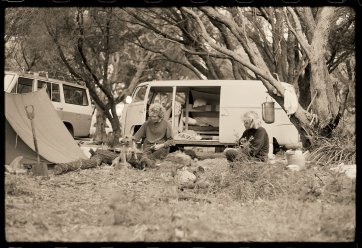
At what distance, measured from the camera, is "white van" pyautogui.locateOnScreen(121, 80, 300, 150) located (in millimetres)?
10820

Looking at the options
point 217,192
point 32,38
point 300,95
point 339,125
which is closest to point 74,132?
point 32,38

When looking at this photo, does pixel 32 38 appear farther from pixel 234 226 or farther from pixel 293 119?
pixel 234 226

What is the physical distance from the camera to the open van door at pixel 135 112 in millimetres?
11102

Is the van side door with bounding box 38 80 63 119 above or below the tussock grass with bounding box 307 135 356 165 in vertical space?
above

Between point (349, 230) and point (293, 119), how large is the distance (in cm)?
439

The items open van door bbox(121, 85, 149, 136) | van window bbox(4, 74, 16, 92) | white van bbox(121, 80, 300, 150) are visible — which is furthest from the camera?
open van door bbox(121, 85, 149, 136)

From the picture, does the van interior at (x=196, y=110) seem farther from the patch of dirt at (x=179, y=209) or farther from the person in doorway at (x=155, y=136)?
the patch of dirt at (x=179, y=209)

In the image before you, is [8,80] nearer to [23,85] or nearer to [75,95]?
[23,85]

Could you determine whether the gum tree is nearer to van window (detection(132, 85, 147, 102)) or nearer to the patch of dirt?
van window (detection(132, 85, 147, 102))

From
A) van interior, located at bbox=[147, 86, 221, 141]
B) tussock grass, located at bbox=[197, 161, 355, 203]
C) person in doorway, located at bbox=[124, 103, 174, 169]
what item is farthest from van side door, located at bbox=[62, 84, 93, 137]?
tussock grass, located at bbox=[197, 161, 355, 203]

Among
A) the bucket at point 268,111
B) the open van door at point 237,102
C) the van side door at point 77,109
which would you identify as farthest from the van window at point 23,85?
the bucket at point 268,111

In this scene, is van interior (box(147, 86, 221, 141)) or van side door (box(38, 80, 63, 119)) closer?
van interior (box(147, 86, 221, 141))

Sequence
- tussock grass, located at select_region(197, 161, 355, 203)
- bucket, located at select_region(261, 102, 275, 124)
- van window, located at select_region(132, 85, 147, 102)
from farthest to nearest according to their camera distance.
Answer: van window, located at select_region(132, 85, 147, 102) < bucket, located at select_region(261, 102, 275, 124) < tussock grass, located at select_region(197, 161, 355, 203)

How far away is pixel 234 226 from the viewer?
479 centimetres
